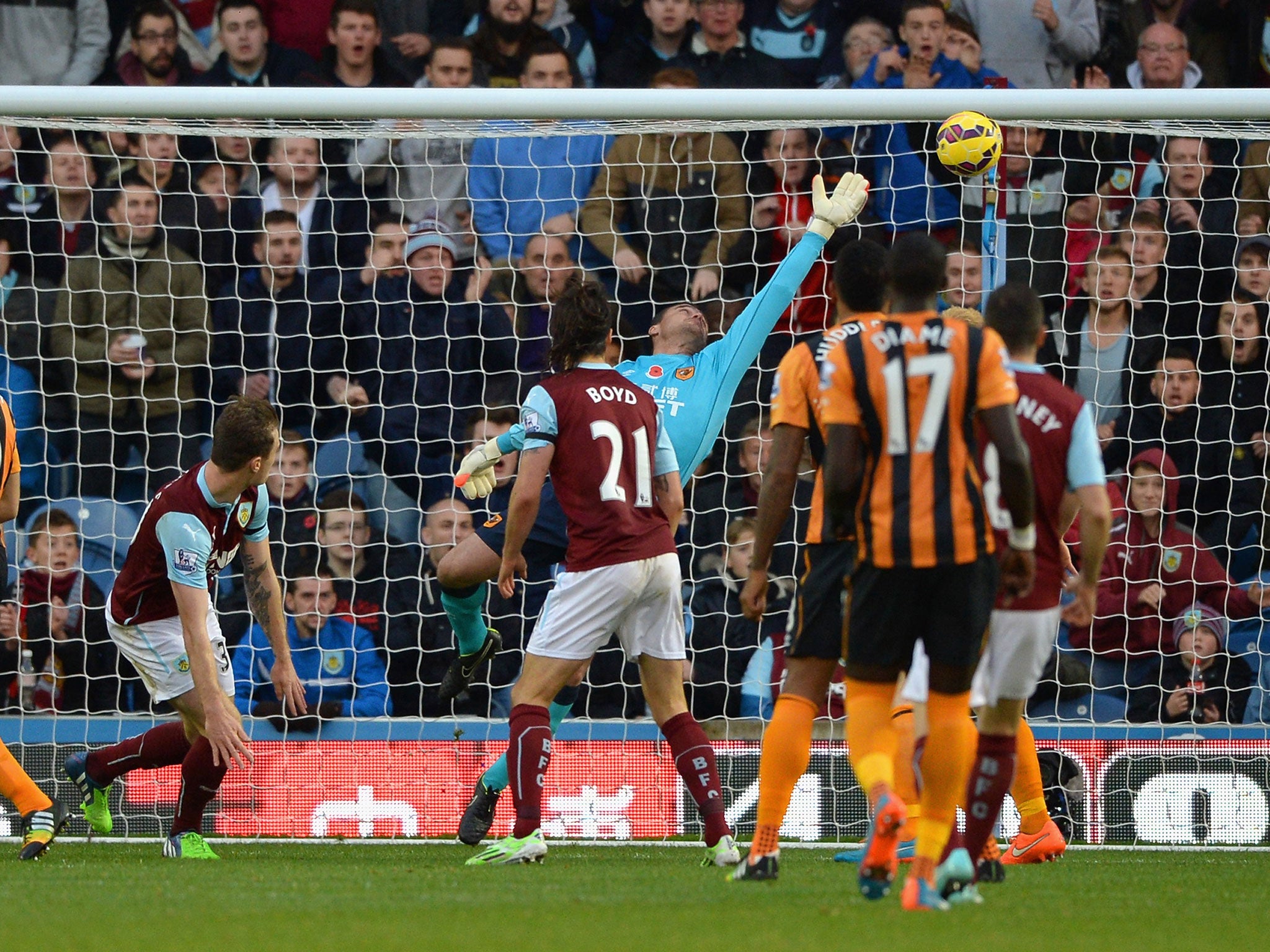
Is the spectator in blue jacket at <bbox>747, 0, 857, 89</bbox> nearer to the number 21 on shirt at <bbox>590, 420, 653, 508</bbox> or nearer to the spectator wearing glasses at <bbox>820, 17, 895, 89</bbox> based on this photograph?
the spectator wearing glasses at <bbox>820, 17, 895, 89</bbox>

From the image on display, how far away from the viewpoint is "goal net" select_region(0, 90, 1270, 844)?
28.1 feet

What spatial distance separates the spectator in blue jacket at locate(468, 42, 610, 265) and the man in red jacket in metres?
3.61

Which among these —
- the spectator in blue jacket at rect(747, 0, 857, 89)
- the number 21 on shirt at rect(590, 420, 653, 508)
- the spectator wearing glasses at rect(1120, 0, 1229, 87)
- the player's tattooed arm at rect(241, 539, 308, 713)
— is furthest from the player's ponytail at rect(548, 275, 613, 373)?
the spectator wearing glasses at rect(1120, 0, 1229, 87)

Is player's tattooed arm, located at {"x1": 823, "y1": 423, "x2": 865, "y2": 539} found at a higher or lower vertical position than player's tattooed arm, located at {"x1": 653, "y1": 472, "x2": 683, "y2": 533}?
higher

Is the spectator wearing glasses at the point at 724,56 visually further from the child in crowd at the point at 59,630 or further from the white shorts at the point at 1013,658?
the white shorts at the point at 1013,658

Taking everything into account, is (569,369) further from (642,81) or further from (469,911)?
(642,81)

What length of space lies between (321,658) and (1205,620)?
4.74 metres

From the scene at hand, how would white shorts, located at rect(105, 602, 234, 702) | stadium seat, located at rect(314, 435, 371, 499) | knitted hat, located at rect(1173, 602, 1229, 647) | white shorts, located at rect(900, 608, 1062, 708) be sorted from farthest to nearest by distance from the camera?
1. stadium seat, located at rect(314, 435, 371, 499)
2. knitted hat, located at rect(1173, 602, 1229, 647)
3. white shorts, located at rect(105, 602, 234, 702)
4. white shorts, located at rect(900, 608, 1062, 708)

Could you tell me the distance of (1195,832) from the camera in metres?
7.46

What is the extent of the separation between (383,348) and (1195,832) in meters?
5.14

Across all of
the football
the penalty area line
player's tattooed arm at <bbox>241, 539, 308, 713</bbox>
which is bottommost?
the penalty area line

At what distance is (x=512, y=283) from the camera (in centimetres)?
932

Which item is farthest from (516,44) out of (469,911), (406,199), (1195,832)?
(469,911)

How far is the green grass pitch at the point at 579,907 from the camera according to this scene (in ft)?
12.2
